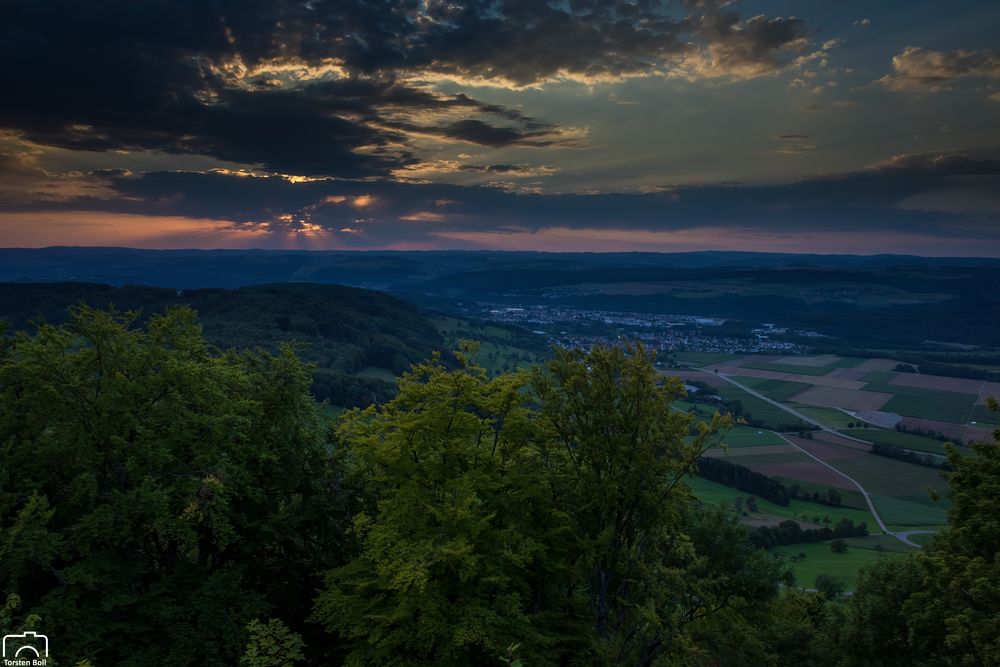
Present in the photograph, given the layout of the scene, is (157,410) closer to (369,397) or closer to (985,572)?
(985,572)

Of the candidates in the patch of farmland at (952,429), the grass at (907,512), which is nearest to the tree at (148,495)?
the grass at (907,512)

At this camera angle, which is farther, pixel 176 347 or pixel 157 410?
pixel 176 347

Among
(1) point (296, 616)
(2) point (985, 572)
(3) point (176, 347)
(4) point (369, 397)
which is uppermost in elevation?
(3) point (176, 347)

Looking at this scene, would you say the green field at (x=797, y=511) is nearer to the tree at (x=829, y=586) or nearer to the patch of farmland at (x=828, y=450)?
the patch of farmland at (x=828, y=450)

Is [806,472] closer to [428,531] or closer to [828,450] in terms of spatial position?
[828,450]

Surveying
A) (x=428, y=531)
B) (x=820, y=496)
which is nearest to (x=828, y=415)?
(x=820, y=496)

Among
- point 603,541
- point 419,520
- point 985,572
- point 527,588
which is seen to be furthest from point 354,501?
point 985,572
